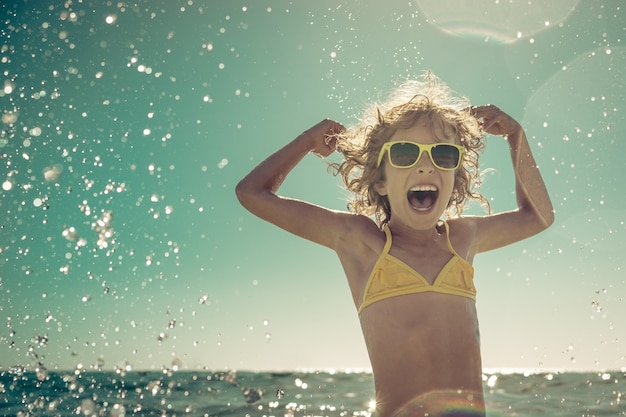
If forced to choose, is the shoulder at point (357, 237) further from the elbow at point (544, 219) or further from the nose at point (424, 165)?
the elbow at point (544, 219)

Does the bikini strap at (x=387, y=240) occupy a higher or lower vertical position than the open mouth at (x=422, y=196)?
lower

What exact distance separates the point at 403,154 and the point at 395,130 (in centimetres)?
30

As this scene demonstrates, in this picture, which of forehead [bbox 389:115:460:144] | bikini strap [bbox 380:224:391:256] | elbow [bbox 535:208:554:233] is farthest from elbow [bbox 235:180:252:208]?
elbow [bbox 535:208:554:233]

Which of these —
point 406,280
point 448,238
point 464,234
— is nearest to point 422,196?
point 448,238

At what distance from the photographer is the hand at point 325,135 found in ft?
15.4

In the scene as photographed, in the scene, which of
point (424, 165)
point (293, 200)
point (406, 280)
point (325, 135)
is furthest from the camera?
point (325, 135)

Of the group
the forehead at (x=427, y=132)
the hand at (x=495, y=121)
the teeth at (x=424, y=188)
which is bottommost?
the teeth at (x=424, y=188)

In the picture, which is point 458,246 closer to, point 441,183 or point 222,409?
point 441,183

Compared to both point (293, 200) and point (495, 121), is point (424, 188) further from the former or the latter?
point (495, 121)

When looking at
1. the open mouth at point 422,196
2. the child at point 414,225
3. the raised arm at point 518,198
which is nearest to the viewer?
the child at point 414,225

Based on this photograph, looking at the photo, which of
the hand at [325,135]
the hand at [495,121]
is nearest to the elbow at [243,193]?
the hand at [325,135]

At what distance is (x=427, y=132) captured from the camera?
170 inches

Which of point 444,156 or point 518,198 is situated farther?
point 518,198

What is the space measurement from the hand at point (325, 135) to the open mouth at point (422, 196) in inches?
31.5
